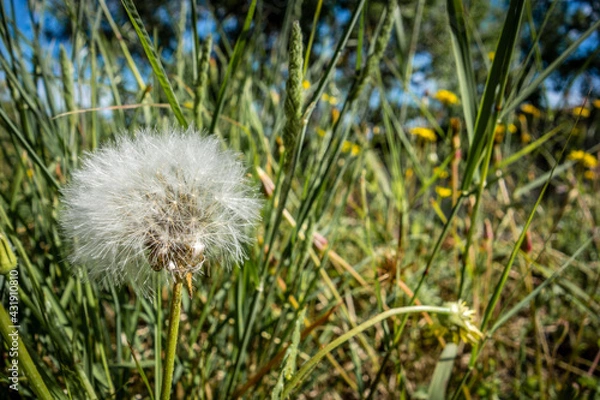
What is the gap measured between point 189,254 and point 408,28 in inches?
344

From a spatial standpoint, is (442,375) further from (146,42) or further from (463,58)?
(146,42)

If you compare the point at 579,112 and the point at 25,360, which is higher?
the point at 579,112

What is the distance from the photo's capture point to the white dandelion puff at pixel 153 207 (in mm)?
324

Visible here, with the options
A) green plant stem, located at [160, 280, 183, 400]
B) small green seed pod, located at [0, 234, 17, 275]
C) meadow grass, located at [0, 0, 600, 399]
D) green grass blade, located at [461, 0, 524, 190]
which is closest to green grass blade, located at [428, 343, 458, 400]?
meadow grass, located at [0, 0, 600, 399]

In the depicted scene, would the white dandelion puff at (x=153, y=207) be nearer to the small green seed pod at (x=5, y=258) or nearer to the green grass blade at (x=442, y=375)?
the small green seed pod at (x=5, y=258)

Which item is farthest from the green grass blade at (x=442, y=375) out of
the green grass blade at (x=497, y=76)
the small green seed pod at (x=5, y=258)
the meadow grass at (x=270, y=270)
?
the small green seed pod at (x=5, y=258)

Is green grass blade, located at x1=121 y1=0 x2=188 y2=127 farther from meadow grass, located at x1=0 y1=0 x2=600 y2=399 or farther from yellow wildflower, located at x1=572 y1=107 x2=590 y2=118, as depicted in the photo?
yellow wildflower, located at x1=572 y1=107 x2=590 y2=118

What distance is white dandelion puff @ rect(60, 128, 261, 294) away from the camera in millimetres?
324

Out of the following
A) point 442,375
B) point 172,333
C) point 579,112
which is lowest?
point 442,375

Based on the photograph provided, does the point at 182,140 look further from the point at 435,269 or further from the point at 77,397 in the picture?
the point at 435,269

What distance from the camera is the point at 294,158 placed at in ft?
1.21

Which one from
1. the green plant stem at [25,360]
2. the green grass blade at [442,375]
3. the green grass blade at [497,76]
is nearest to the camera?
the green plant stem at [25,360]

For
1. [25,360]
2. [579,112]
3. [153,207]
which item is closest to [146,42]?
[153,207]

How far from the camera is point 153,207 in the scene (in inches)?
13.4
